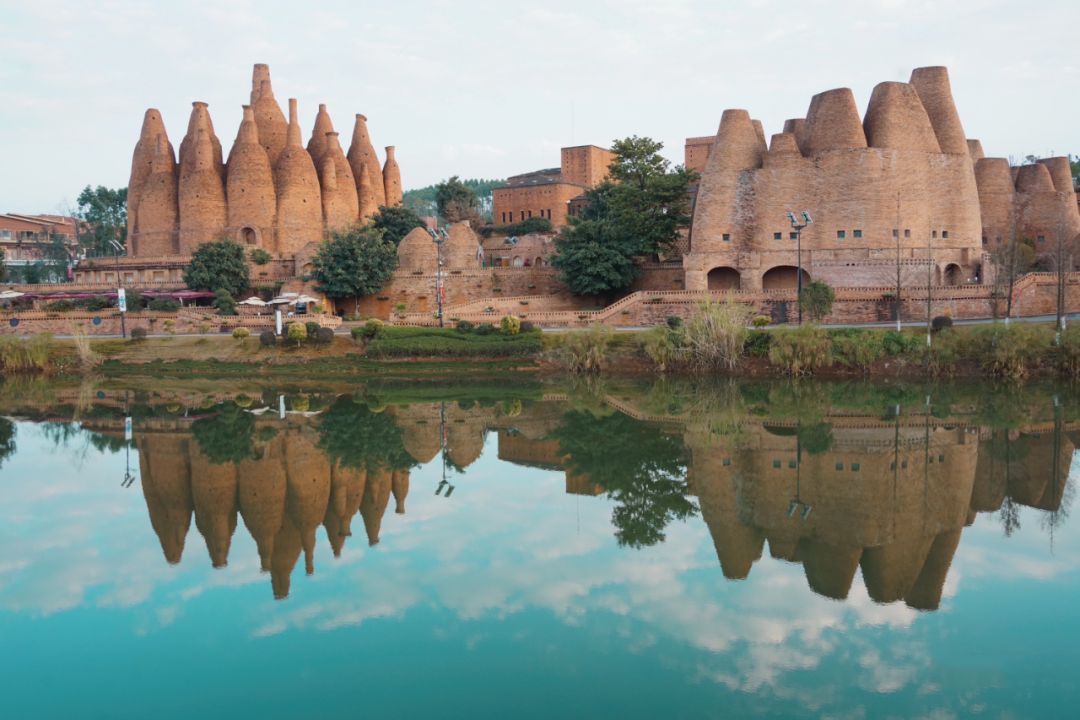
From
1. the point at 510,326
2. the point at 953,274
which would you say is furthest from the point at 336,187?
the point at 953,274

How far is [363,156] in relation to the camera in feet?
183

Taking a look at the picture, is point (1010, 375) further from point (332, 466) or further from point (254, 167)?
point (254, 167)

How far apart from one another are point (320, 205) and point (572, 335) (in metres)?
25.0

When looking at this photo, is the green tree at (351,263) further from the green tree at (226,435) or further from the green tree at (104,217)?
the green tree at (104,217)

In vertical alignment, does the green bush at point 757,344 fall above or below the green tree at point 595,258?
below

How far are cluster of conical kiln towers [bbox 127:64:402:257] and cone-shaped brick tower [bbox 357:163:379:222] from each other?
1685 mm

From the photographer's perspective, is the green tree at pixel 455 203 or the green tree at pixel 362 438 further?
the green tree at pixel 455 203

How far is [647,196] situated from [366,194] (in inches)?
838

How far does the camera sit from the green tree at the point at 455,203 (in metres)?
66.2

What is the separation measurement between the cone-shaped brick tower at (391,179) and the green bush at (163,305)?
1948cm

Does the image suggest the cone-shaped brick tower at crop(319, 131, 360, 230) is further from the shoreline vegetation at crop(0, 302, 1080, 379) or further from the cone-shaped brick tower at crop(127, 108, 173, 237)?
the shoreline vegetation at crop(0, 302, 1080, 379)

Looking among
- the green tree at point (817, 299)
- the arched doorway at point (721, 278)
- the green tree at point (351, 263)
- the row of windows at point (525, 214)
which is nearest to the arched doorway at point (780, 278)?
the arched doorway at point (721, 278)

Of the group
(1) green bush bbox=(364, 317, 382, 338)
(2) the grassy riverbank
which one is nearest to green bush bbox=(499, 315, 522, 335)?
(2) the grassy riverbank

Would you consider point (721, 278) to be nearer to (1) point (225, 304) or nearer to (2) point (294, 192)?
(1) point (225, 304)
